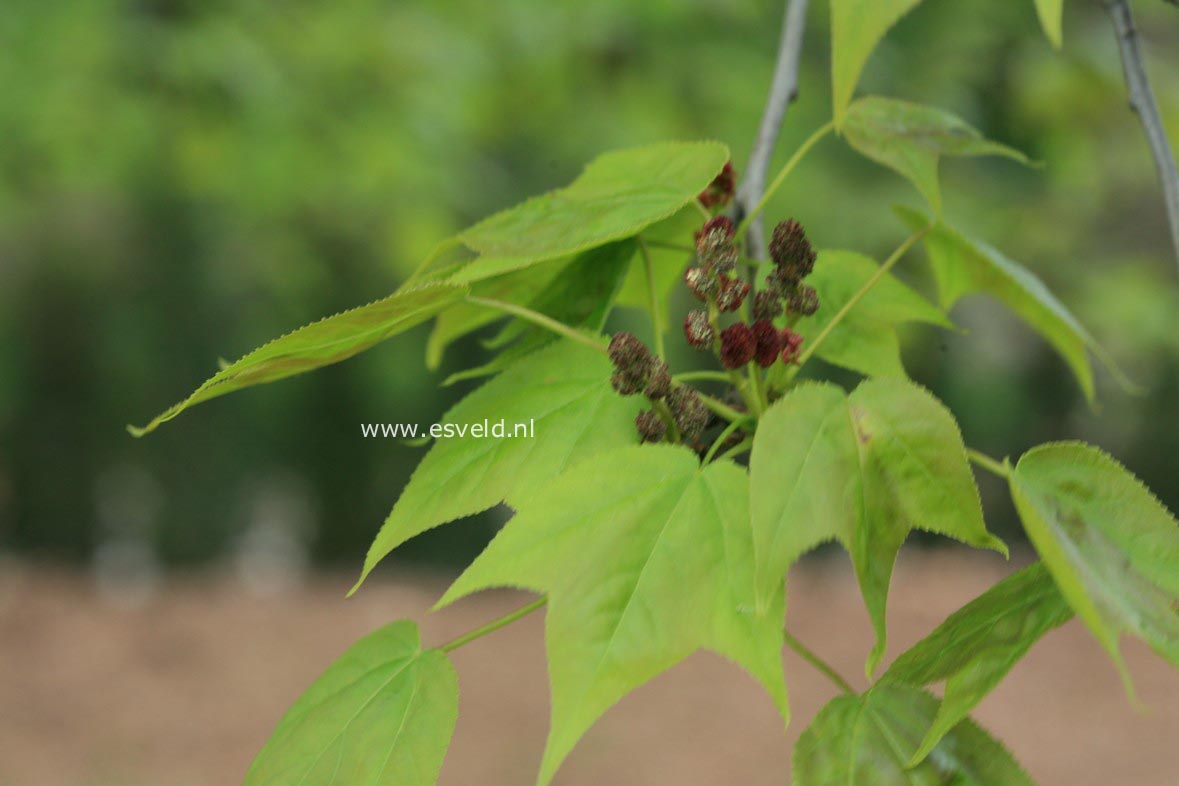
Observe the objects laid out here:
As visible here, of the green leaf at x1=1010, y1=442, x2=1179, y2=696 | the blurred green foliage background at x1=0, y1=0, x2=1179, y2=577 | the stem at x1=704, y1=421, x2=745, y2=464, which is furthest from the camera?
the blurred green foliage background at x1=0, y1=0, x2=1179, y2=577

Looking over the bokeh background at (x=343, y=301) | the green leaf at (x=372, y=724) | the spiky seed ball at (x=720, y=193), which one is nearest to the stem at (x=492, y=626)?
the green leaf at (x=372, y=724)

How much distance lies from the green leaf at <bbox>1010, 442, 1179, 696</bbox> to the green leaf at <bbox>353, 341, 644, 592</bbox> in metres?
0.19

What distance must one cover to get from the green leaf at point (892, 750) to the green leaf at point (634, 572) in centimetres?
6

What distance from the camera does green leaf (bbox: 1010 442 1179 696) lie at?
0.38 m

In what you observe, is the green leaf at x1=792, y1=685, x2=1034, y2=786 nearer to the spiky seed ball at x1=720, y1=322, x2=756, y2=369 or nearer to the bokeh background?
the spiky seed ball at x1=720, y1=322, x2=756, y2=369

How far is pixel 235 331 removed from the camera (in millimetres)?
3580

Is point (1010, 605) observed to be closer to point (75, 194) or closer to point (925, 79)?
point (925, 79)

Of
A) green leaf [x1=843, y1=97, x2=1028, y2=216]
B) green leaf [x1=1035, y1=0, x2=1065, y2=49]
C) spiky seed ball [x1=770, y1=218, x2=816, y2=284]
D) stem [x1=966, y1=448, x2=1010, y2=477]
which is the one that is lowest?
stem [x1=966, y1=448, x2=1010, y2=477]

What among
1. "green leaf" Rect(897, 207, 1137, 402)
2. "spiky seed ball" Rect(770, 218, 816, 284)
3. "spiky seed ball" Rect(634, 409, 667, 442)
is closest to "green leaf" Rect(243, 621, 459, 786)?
"spiky seed ball" Rect(634, 409, 667, 442)

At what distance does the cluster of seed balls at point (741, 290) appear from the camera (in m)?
0.53

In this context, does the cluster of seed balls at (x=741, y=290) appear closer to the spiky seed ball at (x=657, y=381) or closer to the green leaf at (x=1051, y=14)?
the spiky seed ball at (x=657, y=381)

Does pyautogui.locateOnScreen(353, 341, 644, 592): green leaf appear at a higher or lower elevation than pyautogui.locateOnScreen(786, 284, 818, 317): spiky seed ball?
lower

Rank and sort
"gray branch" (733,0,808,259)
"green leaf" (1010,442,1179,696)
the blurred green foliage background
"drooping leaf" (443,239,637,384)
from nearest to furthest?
"green leaf" (1010,442,1179,696) → "drooping leaf" (443,239,637,384) → "gray branch" (733,0,808,259) → the blurred green foliage background

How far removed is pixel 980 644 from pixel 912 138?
0.27 m
